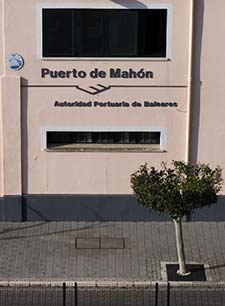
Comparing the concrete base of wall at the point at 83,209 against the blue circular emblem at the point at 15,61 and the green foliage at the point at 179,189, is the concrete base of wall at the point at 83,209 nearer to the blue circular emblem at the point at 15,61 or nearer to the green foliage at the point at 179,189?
the blue circular emblem at the point at 15,61

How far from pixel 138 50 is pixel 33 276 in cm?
621

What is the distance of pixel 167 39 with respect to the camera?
23859 millimetres

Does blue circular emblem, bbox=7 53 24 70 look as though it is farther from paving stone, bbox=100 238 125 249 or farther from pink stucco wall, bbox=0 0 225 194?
paving stone, bbox=100 238 125 249

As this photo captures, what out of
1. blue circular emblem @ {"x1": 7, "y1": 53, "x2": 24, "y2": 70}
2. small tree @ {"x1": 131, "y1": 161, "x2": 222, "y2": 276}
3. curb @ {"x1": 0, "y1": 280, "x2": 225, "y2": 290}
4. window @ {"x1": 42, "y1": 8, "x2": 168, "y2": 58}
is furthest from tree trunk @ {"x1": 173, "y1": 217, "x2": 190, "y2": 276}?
blue circular emblem @ {"x1": 7, "y1": 53, "x2": 24, "y2": 70}

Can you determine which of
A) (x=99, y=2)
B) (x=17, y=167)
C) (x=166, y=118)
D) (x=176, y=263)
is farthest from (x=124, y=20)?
(x=176, y=263)

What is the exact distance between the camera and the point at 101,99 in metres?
24.2

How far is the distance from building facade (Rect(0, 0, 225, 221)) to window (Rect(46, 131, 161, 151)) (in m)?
0.03

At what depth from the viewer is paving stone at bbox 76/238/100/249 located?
23391 mm

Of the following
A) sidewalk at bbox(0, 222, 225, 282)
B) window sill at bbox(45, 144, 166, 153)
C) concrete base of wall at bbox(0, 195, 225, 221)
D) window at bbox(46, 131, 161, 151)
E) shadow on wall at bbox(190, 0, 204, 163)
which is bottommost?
sidewalk at bbox(0, 222, 225, 282)

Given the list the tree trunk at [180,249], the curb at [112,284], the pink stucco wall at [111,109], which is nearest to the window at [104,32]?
the pink stucco wall at [111,109]

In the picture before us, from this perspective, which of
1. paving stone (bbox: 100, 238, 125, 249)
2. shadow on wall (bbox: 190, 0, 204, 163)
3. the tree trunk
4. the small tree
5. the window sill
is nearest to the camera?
the small tree

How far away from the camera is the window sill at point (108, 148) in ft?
80.6

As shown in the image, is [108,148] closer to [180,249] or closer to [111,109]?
[111,109]

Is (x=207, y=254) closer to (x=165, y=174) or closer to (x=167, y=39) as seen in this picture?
(x=165, y=174)
